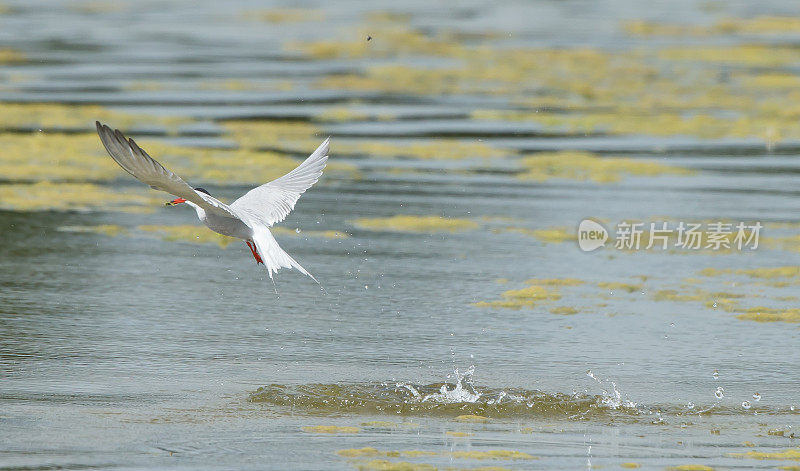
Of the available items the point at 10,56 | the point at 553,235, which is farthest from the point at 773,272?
the point at 10,56

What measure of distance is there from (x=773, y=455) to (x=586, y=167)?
26.8 ft

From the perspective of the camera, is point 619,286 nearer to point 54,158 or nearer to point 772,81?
point 54,158

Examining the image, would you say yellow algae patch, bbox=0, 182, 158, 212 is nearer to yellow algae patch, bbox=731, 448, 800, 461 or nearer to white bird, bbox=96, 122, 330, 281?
white bird, bbox=96, 122, 330, 281

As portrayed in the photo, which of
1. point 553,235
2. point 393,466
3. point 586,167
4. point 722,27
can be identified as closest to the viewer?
point 393,466

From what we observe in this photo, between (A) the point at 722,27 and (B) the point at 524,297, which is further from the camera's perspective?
(A) the point at 722,27

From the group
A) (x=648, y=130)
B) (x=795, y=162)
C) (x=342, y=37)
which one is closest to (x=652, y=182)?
(x=795, y=162)

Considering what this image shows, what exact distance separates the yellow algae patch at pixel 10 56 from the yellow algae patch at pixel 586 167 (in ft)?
36.8

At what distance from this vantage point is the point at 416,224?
39.6 feet

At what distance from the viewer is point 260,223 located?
8.12 metres

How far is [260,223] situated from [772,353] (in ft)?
10.5

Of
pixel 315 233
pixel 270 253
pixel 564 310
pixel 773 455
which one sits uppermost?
pixel 315 233

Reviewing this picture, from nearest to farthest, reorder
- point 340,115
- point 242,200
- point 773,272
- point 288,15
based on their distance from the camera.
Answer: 1. point 242,200
2. point 773,272
3. point 340,115
4. point 288,15

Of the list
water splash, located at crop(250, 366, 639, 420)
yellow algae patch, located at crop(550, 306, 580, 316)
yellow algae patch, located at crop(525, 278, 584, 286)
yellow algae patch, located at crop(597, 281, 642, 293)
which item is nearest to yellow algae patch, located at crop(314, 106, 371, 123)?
yellow algae patch, located at crop(525, 278, 584, 286)

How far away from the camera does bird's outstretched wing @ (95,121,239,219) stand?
22.2 ft
